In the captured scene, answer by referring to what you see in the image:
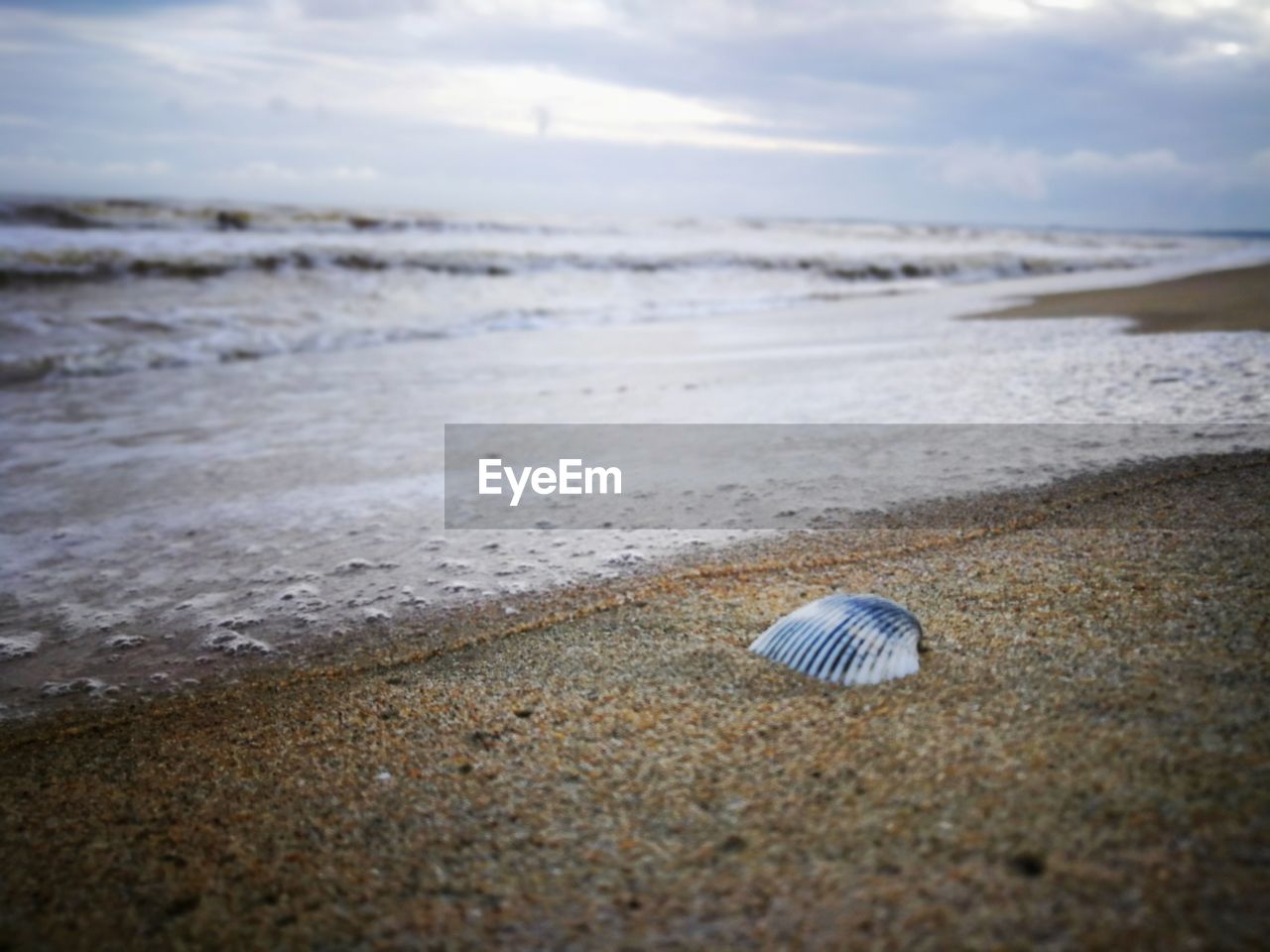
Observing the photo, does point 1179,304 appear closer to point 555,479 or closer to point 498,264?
point 555,479

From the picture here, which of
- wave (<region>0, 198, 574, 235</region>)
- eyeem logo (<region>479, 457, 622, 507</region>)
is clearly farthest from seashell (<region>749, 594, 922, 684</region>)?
wave (<region>0, 198, 574, 235</region>)

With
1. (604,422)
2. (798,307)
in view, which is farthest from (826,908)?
(798,307)

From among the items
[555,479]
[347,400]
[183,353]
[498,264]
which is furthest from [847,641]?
[498,264]

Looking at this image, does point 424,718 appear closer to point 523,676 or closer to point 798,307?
point 523,676

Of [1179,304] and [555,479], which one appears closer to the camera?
[555,479]

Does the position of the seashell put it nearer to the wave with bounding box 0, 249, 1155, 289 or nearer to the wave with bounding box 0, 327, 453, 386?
the wave with bounding box 0, 327, 453, 386

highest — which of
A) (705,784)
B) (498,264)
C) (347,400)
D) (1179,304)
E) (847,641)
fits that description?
(498,264)

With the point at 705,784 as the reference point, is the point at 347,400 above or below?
above
